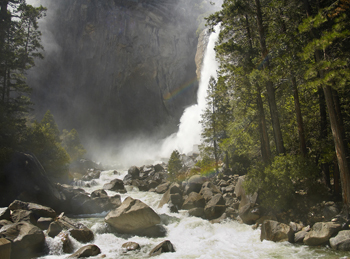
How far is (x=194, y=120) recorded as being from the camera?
187ft

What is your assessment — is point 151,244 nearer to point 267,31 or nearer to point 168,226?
point 168,226

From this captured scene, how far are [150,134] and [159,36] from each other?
2688 centimetres

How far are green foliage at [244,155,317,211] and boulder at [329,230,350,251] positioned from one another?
9.05ft

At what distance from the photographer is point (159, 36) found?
2490 inches

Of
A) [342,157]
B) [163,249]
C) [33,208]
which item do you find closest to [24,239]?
[33,208]

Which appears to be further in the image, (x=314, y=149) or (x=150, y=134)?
(x=150, y=134)

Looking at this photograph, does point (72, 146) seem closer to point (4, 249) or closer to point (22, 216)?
point (22, 216)

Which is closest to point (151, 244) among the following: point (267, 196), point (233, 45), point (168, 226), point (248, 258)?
point (168, 226)

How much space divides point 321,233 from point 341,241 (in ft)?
2.43

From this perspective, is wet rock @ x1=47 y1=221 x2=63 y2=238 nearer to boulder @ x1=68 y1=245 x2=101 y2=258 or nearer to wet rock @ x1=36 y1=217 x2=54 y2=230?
wet rock @ x1=36 y1=217 x2=54 y2=230

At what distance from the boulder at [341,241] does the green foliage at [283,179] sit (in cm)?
276

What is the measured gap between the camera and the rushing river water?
8.86 m

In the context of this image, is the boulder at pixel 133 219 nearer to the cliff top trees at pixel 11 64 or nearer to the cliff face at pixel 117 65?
the cliff top trees at pixel 11 64

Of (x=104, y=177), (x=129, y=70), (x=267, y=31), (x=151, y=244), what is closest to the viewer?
(x=151, y=244)
